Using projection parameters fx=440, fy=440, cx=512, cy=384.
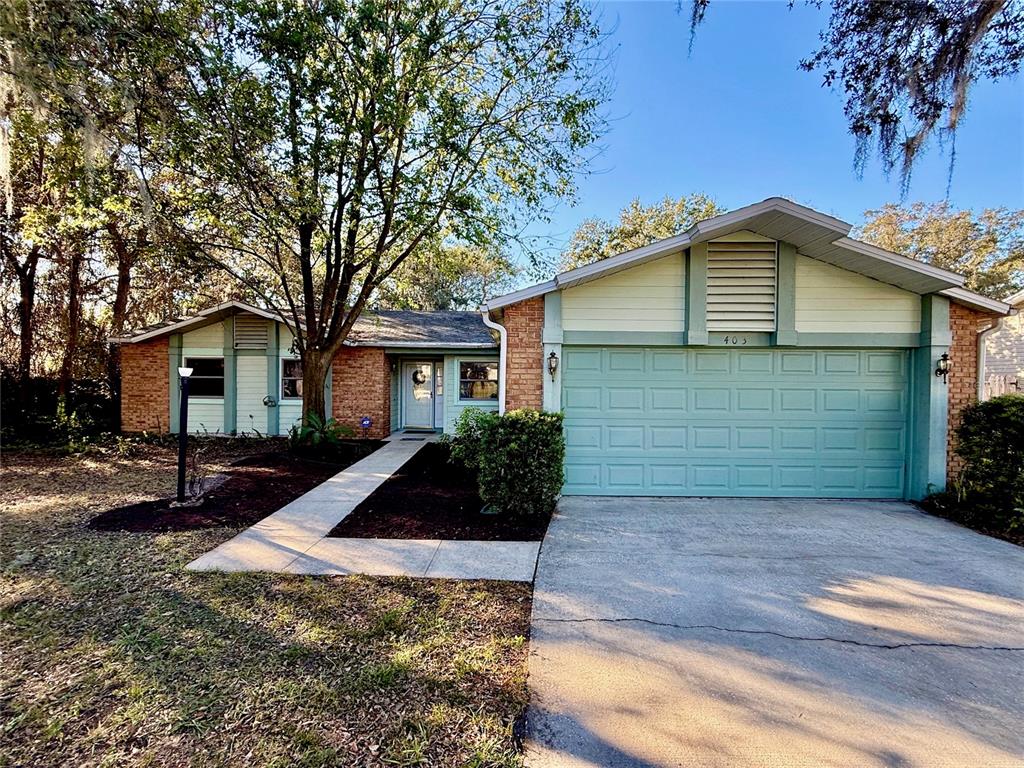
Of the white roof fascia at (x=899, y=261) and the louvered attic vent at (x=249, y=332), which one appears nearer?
the white roof fascia at (x=899, y=261)

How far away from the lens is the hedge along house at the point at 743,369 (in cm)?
619

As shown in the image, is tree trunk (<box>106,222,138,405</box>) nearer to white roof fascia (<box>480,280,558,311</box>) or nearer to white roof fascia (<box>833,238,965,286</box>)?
white roof fascia (<box>480,280,558,311</box>)

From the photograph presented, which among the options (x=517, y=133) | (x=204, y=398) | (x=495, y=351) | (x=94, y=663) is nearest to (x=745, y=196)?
(x=517, y=133)

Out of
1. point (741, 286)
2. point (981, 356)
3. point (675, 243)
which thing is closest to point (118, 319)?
point (675, 243)

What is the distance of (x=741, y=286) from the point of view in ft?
20.7

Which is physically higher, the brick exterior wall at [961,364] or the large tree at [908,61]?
the large tree at [908,61]

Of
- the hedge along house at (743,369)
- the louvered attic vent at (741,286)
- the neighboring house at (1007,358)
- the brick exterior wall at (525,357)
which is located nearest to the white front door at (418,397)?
the hedge along house at (743,369)

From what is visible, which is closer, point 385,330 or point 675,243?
point 675,243

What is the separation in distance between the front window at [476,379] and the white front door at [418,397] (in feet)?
5.58

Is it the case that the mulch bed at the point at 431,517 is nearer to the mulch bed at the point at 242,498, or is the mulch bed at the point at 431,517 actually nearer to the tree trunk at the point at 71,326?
the mulch bed at the point at 242,498

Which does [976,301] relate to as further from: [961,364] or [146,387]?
[146,387]

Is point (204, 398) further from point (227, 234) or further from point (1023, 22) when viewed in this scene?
point (1023, 22)

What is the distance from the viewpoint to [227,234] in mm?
9344

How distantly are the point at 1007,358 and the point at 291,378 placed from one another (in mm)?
18835
